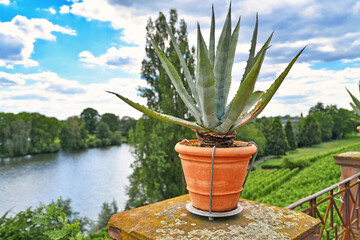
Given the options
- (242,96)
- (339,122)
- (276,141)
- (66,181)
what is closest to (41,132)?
A: (66,181)

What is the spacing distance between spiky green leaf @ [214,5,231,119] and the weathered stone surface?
507mm

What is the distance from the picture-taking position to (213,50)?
134cm

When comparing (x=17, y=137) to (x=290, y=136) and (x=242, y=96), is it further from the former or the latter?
(x=242, y=96)

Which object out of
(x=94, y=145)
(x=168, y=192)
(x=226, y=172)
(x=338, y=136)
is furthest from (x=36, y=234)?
(x=338, y=136)

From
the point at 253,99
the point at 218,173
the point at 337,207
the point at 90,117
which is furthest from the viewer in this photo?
the point at 90,117

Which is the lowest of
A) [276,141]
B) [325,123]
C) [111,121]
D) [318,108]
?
[276,141]

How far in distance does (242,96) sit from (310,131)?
38.6 m

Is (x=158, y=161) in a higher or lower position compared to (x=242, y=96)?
lower

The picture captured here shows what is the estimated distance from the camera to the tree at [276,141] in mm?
33375

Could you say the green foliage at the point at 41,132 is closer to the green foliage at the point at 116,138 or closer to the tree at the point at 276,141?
the green foliage at the point at 116,138

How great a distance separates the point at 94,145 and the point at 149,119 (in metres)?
31.9

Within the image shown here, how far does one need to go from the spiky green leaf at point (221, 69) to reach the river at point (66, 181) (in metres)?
12.7

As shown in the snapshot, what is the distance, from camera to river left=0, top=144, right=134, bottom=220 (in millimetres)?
18531

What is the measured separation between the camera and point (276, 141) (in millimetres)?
34312
